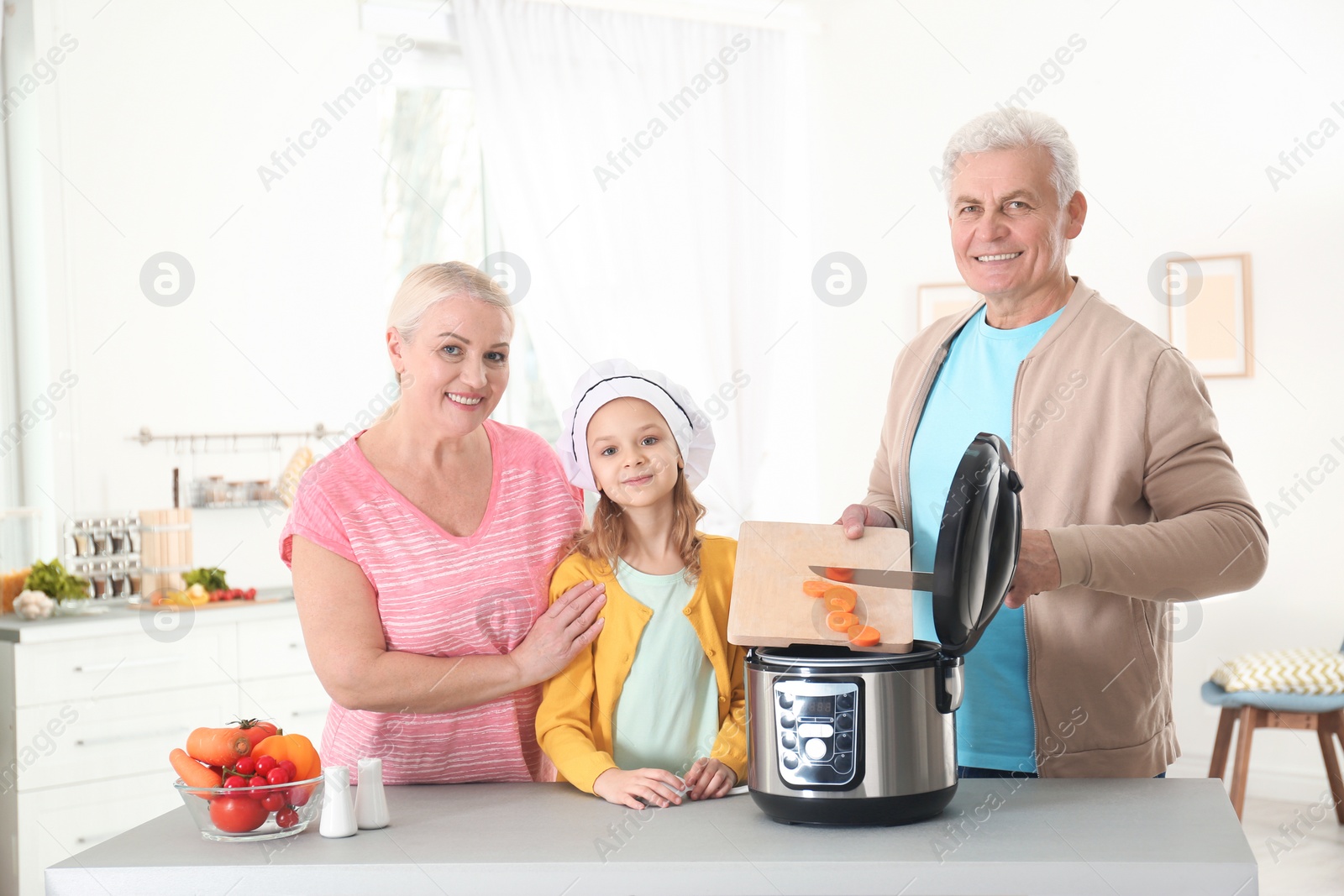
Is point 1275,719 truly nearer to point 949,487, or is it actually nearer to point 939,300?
point 939,300

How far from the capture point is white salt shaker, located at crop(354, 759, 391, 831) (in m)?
1.27

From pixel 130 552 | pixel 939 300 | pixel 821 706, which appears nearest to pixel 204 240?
pixel 130 552

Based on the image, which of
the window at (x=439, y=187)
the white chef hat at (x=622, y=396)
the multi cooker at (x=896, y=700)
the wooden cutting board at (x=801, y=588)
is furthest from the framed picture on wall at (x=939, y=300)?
the multi cooker at (x=896, y=700)

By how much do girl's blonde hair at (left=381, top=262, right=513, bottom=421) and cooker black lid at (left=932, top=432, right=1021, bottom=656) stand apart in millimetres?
684

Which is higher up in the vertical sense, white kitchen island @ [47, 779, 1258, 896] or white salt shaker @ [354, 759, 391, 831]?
white salt shaker @ [354, 759, 391, 831]

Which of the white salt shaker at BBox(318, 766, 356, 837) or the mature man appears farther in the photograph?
the mature man

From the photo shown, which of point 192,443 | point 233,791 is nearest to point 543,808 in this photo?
point 233,791

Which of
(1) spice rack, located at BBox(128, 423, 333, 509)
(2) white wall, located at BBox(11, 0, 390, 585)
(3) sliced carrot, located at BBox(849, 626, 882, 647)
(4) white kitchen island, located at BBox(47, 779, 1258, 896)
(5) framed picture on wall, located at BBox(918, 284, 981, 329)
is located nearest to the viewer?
(4) white kitchen island, located at BBox(47, 779, 1258, 896)

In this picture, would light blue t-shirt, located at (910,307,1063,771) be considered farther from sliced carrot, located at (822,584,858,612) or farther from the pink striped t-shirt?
the pink striped t-shirt

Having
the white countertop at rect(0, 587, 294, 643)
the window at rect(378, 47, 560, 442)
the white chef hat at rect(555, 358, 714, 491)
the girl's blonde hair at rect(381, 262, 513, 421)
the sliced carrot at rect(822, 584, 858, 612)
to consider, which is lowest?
the white countertop at rect(0, 587, 294, 643)

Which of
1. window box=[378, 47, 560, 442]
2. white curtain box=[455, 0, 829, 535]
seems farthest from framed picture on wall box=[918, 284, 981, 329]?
window box=[378, 47, 560, 442]

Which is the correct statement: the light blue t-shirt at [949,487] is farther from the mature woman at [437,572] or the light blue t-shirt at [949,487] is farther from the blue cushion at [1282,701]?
the blue cushion at [1282,701]

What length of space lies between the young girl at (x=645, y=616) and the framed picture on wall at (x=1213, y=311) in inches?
111

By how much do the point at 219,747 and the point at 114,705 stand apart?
200 centimetres
